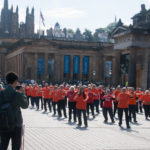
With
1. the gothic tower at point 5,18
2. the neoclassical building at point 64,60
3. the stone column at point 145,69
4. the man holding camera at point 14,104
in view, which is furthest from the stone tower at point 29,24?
the man holding camera at point 14,104

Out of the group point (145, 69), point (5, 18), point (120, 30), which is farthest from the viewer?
point (5, 18)

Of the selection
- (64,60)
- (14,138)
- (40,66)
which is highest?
(64,60)

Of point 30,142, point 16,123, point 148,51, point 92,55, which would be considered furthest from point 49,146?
point 92,55

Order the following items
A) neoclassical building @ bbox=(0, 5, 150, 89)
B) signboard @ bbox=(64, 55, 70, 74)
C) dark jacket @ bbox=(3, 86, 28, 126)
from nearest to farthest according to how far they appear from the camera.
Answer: dark jacket @ bbox=(3, 86, 28, 126)
neoclassical building @ bbox=(0, 5, 150, 89)
signboard @ bbox=(64, 55, 70, 74)

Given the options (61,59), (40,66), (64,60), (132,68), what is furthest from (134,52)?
(61,59)

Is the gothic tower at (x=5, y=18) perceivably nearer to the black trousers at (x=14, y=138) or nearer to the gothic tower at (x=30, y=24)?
the gothic tower at (x=30, y=24)

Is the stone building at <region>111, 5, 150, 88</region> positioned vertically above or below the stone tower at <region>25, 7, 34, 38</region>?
below

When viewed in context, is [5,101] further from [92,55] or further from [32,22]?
[32,22]

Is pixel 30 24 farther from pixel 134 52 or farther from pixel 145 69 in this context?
pixel 134 52

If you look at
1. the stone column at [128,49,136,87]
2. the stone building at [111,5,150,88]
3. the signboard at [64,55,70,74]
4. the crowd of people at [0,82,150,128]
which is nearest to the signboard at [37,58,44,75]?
the signboard at [64,55,70,74]

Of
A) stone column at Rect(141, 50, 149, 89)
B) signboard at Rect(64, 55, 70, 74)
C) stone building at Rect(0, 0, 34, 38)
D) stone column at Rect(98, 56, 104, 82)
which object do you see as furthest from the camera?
stone building at Rect(0, 0, 34, 38)

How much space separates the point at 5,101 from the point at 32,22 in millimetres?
114525

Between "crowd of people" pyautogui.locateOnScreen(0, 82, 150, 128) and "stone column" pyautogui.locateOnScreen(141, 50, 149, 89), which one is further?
"stone column" pyautogui.locateOnScreen(141, 50, 149, 89)

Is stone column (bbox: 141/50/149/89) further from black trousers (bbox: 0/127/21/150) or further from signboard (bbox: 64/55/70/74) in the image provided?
black trousers (bbox: 0/127/21/150)
